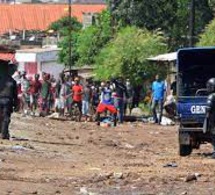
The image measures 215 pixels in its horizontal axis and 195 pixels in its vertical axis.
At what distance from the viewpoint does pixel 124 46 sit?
4572cm

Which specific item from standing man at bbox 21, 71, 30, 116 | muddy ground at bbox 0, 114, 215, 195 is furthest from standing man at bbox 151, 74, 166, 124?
standing man at bbox 21, 71, 30, 116

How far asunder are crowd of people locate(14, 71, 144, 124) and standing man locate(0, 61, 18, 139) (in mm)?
11269

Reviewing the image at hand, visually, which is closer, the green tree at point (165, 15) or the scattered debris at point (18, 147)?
the scattered debris at point (18, 147)

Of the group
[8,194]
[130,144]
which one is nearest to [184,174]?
[8,194]

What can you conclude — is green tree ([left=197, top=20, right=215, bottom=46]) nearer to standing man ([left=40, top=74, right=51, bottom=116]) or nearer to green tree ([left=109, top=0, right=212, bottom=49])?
standing man ([left=40, top=74, right=51, bottom=116])

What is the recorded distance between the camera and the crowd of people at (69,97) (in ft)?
115

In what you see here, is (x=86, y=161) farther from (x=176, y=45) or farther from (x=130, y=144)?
(x=176, y=45)

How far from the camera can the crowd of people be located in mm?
35094

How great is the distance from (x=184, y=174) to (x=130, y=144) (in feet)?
31.5

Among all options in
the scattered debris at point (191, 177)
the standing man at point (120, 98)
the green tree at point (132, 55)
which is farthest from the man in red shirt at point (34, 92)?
the scattered debris at point (191, 177)

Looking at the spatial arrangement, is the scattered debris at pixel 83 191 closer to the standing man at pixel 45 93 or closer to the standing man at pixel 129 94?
the standing man at pixel 45 93

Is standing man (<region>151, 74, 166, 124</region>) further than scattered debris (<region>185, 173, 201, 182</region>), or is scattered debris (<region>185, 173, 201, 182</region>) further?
standing man (<region>151, 74, 166, 124</region>)

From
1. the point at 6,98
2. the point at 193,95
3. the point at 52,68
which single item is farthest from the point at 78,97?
the point at 52,68

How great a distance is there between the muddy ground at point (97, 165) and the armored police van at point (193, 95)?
412mm
